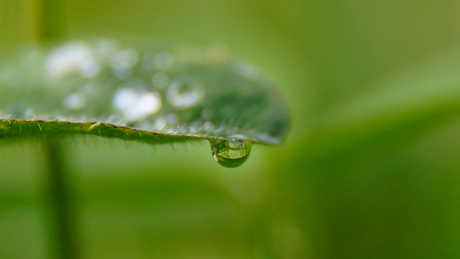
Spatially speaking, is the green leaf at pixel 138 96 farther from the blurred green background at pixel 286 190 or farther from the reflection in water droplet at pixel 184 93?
the blurred green background at pixel 286 190

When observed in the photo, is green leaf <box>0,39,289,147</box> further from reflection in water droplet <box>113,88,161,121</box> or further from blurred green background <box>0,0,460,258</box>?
blurred green background <box>0,0,460,258</box>

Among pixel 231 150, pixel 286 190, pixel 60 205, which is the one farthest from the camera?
pixel 286 190

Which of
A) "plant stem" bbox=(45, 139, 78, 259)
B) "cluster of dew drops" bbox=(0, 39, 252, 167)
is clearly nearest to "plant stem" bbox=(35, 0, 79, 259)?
"plant stem" bbox=(45, 139, 78, 259)

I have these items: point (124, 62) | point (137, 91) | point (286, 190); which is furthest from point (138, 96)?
point (286, 190)

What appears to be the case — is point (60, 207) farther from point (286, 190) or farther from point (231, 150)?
point (286, 190)

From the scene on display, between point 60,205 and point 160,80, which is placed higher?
point 160,80

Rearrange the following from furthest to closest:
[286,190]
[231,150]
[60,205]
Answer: [286,190]
[60,205]
[231,150]

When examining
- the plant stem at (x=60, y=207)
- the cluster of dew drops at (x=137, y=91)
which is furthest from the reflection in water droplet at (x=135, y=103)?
the plant stem at (x=60, y=207)

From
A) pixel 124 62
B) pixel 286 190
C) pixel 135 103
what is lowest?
pixel 286 190
